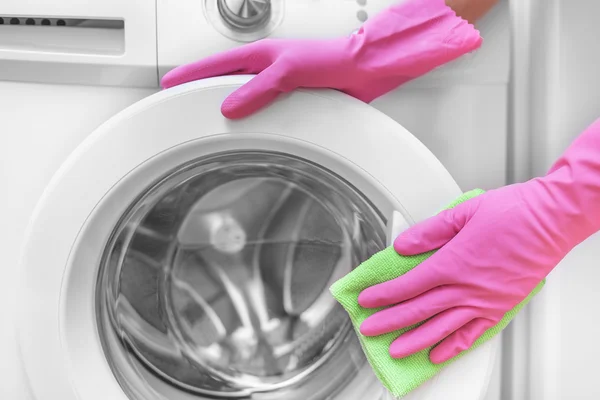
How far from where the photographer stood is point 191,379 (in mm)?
817

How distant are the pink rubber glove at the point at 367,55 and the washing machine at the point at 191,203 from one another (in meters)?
0.02

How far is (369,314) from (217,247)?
11.4 inches

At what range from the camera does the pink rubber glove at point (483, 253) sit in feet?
2.04

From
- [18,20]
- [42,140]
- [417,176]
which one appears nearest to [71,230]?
[42,140]

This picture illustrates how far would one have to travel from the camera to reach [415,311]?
638 mm

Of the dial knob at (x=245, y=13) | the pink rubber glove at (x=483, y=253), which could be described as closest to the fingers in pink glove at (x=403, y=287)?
the pink rubber glove at (x=483, y=253)

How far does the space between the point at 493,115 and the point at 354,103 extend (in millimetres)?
191

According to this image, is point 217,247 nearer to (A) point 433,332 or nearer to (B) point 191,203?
(B) point 191,203

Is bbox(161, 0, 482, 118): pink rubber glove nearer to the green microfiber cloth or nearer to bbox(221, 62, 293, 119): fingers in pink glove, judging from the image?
bbox(221, 62, 293, 119): fingers in pink glove

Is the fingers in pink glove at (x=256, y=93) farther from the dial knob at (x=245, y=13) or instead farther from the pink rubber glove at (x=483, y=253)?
the pink rubber glove at (x=483, y=253)

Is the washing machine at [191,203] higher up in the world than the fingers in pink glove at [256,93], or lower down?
lower down

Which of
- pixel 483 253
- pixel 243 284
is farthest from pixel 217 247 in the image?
pixel 483 253

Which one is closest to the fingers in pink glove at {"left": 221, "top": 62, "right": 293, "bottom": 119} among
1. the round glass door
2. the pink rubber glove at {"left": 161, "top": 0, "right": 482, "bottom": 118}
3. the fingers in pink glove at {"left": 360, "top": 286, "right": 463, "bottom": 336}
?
the pink rubber glove at {"left": 161, "top": 0, "right": 482, "bottom": 118}

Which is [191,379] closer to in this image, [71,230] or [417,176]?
[71,230]
